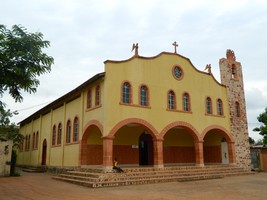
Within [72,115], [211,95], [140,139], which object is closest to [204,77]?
[211,95]

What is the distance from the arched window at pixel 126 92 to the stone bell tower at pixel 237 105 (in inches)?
390

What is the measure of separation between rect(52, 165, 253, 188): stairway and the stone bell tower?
3092mm

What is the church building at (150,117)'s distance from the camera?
1611cm

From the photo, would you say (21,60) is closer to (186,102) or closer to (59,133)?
(186,102)

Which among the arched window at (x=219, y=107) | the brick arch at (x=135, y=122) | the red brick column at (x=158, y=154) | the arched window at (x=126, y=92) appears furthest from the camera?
the arched window at (x=219, y=107)

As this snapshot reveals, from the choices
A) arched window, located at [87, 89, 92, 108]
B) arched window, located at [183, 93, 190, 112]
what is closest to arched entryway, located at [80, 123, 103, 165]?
arched window, located at [87, 89, 92, 108]

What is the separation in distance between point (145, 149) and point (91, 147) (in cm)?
465

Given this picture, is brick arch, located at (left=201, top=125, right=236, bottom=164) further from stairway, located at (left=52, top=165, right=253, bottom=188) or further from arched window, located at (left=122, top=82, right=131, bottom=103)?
arched window, located at (left=122, top=82, right=131, bottom=103)

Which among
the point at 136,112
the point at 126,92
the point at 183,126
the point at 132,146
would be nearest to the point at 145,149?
A: the point at 132,146

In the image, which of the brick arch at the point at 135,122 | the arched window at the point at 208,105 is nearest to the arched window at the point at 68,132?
the brick arch at the point at 135,122

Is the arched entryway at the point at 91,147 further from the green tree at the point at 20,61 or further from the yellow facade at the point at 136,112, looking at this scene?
the green tree at the point at 20,61

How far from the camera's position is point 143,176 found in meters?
14.9

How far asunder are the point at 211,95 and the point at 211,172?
20.2 ft

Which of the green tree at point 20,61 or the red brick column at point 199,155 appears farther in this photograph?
the red brick column at point 199,155
